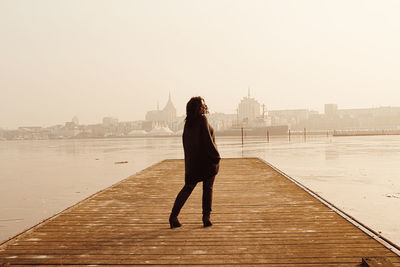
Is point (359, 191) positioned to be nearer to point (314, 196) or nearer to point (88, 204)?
point (314, 196)

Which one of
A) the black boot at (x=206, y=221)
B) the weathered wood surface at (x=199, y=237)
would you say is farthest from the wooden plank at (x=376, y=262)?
the black boot at (x=206, y=221)

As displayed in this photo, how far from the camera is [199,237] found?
179 inches

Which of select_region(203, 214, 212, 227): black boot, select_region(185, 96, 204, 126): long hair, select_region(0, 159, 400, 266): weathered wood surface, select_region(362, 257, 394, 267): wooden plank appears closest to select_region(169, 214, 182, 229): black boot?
select_region(0, 159, 400, 266): weathered wood surface

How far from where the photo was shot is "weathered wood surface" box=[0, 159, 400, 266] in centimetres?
382

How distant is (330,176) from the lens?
13.9 meters

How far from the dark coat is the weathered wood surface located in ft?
2.65

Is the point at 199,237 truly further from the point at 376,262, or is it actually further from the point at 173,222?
the point at 376,262

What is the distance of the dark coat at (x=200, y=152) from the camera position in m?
4.97

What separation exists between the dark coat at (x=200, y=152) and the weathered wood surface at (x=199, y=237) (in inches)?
31.8

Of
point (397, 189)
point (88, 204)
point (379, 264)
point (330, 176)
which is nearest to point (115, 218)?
point (88, 204)

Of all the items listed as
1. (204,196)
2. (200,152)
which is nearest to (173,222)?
(204,196)

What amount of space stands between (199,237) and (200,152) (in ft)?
3.93

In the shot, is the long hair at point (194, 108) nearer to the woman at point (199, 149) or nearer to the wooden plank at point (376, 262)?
the woman at point (199, 149)

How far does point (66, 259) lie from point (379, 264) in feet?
10.7
